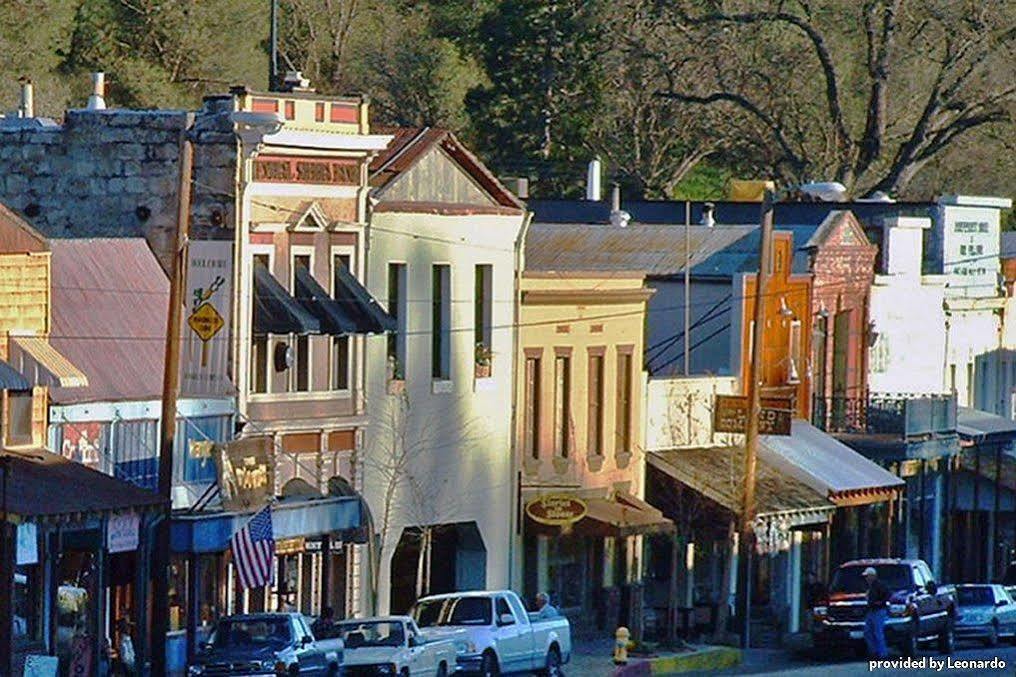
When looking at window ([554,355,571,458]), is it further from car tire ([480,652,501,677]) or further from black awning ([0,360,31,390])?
black awning ([0,360,31,390])

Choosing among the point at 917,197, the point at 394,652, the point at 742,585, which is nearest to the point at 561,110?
the point at 917,197

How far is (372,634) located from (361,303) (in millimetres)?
8207

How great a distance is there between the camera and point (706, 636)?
173 ft

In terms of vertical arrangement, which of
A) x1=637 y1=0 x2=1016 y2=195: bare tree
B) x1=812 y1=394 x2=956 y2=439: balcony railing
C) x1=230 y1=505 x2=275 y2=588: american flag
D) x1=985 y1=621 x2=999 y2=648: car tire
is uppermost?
x1=637 y1=0 x2=1016 y2=195: bare tree

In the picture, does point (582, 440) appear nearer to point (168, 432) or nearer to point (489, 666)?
point (489, 666)

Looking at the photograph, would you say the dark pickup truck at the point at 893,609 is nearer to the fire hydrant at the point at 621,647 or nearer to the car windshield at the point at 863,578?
the car windshield at the point at 863,578

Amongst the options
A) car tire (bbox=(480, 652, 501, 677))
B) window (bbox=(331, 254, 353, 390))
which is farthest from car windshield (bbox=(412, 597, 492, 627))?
window (bbox=(331, 254, 353, 390))

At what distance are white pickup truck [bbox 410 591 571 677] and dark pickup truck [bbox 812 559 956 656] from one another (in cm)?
930

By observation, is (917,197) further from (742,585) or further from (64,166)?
(64,166)

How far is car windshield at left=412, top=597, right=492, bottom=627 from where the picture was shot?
40.2 m

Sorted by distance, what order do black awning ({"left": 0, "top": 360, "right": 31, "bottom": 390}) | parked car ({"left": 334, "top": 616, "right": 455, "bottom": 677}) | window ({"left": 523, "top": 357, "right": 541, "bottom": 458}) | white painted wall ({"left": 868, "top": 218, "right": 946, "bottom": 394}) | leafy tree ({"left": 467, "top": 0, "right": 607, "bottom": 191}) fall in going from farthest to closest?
leafy tree ({"left": 467, "top": 0, "right": 607, "bottom": 191}), white painted wall ({"left": 868, "top": 218, "right": 946, "bottom": 394}), window ({"left": 523, "top": 357, "right": 541, "bottom": 458}), black awning ({"left": 0, "top": 360, "right": 31, "bottom": 390}), parked car ({"left": 334, "top": 616, "right": 455, "bottom": 677})

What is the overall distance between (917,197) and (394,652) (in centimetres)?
6755

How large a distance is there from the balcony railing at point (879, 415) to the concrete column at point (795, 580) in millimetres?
3872

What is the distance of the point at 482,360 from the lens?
48688 mm
